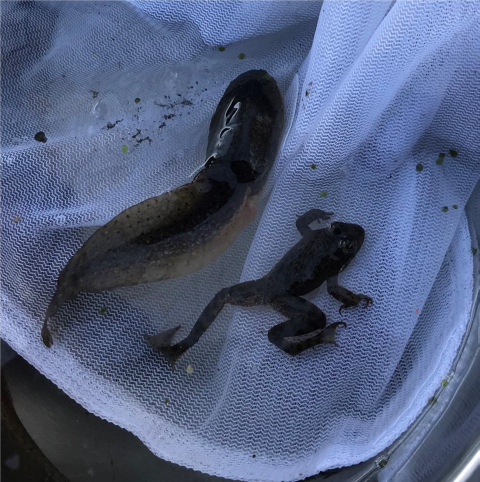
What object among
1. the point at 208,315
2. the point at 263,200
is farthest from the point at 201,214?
the point at 208,315

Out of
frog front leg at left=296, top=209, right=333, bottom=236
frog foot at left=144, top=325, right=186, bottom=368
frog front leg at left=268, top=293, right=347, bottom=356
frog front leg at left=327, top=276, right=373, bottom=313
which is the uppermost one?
frog front leg at left=296, top=209, right=333, bottom=236

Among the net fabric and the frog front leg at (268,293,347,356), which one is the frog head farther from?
the frog front leg at (268,293,347,356)

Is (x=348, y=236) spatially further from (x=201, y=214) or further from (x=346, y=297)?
(x=201, y=214)

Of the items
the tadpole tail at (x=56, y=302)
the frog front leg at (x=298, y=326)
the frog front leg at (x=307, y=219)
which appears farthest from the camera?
the frog front leg at (x=307, y=219)

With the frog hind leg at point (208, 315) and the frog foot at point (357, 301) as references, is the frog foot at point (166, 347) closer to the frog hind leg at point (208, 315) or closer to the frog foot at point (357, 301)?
the frog hind leg at point (208, 315)

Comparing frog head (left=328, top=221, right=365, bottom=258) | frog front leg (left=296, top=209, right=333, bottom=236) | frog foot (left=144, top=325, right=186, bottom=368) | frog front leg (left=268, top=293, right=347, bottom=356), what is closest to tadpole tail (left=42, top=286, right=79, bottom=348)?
frog foot (left=144, top=325, right=186, bottom=368)

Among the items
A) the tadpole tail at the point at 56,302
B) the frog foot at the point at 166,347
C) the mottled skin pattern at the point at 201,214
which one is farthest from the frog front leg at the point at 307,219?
the tadpole tail at the point at 56,302
